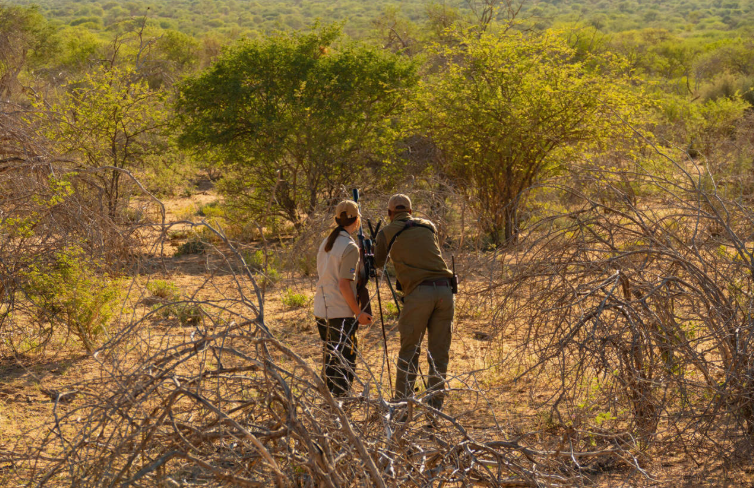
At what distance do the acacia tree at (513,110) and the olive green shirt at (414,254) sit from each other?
5905 millimetres

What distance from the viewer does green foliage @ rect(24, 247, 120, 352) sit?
19.6 feet

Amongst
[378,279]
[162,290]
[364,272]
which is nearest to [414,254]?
[364,272]

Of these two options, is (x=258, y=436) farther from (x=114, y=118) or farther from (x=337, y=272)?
(x=114, y=118)

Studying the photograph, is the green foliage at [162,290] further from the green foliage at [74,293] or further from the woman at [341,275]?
the woman at [341,275]

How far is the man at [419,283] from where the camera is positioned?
491 centimetres

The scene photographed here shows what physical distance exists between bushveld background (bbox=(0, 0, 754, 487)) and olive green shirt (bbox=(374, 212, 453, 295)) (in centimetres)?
56

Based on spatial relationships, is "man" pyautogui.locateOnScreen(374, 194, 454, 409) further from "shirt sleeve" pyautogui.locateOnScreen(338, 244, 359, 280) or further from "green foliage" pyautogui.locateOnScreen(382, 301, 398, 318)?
"green foliage" pyautogui.locateOnScreen(382, 301, 398, 318)

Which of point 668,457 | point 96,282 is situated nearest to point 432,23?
point 96,282

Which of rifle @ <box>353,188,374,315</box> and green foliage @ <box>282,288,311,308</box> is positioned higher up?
rifle @ <box>353,188,374,315</box>

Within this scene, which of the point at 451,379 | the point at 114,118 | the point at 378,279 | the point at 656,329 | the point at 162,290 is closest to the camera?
the point at 451,379

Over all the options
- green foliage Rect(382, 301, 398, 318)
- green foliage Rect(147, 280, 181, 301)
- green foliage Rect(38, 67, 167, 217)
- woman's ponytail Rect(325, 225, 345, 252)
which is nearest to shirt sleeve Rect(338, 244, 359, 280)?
woman's ponytail Rect(325, 225, 345, 252)

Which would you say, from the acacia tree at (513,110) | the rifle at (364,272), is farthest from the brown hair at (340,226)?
the acacia tree at (513,110)

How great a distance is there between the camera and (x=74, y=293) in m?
6.23

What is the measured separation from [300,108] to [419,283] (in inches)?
316
